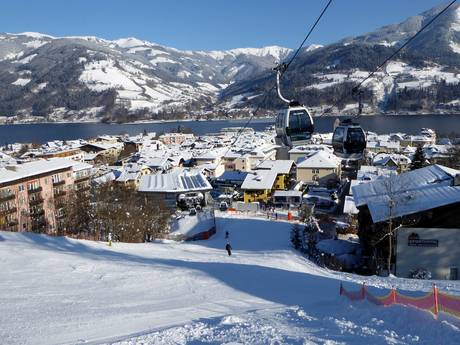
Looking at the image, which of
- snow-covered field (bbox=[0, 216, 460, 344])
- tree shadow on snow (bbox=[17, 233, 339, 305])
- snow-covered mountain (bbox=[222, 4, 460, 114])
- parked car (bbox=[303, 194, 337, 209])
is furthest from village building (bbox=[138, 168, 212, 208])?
snow-covered mountain (bbox=[222, 4, 460, 114])

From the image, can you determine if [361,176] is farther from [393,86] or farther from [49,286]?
[393,86]

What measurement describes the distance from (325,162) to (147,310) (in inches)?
1360

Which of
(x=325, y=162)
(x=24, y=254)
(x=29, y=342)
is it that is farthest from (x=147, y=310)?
(x=325, y=162)

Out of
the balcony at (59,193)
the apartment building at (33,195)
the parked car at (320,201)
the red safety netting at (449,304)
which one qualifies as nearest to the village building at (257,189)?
the parked car at (320,201)

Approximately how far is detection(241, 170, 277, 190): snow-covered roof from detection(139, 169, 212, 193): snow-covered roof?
14.7 feet

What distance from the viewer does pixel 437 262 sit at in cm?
1238

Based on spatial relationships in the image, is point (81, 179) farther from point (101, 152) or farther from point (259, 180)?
point (101, 152)

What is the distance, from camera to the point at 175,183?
27.3 m

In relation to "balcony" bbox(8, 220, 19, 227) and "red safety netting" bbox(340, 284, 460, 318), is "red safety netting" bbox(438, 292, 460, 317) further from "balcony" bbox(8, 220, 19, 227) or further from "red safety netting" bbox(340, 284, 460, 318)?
"balcony" bbox(8, 220, 19, 227)

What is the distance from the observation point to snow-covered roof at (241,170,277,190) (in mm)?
31938

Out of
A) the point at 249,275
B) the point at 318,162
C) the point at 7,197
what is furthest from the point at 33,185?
the point at 318,162

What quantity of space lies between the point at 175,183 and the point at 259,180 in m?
7.69

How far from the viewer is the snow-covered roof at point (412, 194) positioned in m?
12.4

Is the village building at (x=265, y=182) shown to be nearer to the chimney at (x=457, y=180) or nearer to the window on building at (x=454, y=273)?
the chimney at (x=457, y=180)
